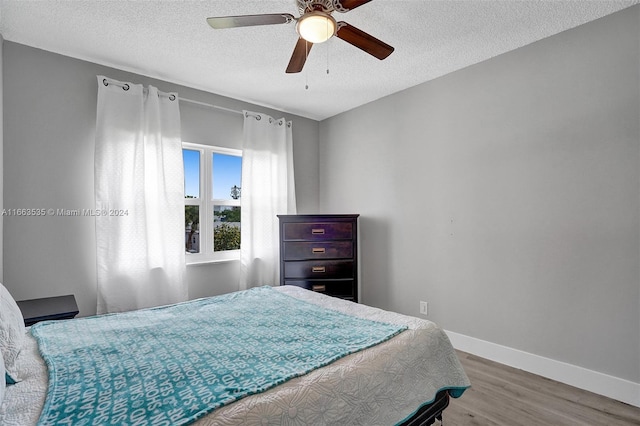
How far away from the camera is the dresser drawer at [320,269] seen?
3.38m

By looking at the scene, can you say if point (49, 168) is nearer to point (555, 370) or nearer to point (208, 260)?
point (208, 260)

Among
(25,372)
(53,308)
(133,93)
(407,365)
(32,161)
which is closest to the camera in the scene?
(25,372)

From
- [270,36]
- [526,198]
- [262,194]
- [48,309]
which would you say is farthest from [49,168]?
[526,198]

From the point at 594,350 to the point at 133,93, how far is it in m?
4.05

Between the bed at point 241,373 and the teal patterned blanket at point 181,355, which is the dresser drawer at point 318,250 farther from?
the bed at point 241,373

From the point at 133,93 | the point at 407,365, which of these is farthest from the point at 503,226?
the point at 133,93

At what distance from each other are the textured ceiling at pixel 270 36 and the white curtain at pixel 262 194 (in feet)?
2.03

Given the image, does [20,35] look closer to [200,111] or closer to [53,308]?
[200,111]

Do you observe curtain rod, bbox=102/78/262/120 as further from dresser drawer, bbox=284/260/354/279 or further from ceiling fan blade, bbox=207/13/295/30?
dresser drawer, bbox=284/260/354/279

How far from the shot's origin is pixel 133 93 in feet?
9.35

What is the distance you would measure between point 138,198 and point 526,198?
3188 millimetres

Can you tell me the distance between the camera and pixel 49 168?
254cm

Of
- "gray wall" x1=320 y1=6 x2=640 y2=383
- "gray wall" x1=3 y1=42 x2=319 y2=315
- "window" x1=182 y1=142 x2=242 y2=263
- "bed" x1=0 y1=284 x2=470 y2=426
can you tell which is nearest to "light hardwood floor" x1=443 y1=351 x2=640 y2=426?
"gray wall" x1=320 y1=6 x2=640 y2=383

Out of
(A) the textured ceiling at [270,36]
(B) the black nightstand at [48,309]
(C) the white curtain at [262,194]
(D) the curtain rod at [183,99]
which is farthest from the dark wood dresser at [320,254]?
(B) the black nightstand at [48,309]
